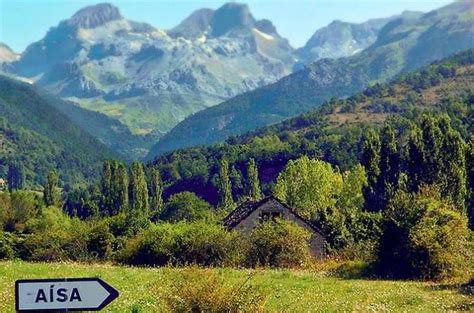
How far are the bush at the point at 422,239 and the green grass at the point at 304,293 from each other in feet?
13.4

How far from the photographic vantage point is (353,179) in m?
110

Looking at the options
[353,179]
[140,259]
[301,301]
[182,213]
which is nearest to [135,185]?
[182,213]

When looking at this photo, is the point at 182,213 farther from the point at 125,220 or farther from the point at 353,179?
the point at 125,220

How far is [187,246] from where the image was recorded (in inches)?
1951

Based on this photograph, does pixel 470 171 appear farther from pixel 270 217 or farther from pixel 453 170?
pixel 270 217

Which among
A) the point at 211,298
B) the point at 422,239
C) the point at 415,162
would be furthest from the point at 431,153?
the point at 211,298

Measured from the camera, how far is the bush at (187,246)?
49.3 m

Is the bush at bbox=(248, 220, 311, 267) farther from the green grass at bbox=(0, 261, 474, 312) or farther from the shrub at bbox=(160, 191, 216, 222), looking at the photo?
the shrub at bbox=(160, 191, 216, 222)

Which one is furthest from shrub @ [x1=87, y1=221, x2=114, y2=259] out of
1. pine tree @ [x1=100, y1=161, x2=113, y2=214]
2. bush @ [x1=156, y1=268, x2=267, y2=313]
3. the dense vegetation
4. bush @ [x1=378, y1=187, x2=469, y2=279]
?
pine tree @ [x1=100, y1=161, x2=113, y2=214]

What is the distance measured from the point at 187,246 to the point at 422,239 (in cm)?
1841

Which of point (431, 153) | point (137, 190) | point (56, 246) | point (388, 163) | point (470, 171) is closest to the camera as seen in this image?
point (56, 246)

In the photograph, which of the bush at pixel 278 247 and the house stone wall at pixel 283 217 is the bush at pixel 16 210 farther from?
the bush at pixel 278 247

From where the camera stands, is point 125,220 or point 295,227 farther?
point 125,220

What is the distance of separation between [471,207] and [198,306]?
78729 millimetres
